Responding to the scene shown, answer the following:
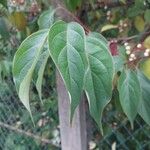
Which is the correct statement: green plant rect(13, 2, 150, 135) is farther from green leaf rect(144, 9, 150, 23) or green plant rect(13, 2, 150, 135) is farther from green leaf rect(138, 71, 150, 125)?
green leaf rect(144, 9, 150, 23)

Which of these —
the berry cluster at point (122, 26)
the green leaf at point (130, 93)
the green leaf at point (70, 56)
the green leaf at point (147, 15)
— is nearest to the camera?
the green leaf at point (70, 56)

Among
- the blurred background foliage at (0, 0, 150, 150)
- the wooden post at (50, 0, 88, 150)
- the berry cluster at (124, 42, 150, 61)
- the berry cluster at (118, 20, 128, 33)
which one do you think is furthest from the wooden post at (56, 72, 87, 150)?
the berry cluster at (124, 42, 150, 61)

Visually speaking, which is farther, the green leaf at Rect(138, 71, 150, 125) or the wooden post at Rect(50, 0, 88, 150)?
the wooden post at Rect(50, 0, 88, 150)

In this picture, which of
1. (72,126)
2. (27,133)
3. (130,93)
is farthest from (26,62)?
(27,133)

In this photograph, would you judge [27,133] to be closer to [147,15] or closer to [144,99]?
[147,15]

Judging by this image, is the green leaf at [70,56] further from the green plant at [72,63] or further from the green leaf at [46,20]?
the green leaf at [46,20]

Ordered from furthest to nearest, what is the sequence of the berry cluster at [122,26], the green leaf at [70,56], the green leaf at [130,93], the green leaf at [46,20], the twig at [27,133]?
the twig at [27,133] → the berry cluster at [122,26] → the green leaf at [46,20] → the green leaf at [130,93] → the green leaf at [70,56]

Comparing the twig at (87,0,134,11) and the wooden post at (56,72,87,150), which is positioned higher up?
the twig at (87,0,134,11)

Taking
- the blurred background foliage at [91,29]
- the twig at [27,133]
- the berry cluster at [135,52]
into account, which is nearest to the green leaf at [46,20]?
the blurred background foliage at [91,29]
